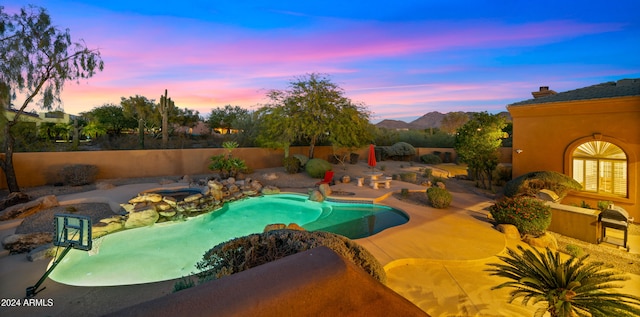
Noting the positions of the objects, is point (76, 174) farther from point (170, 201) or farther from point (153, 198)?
point (170, 201)

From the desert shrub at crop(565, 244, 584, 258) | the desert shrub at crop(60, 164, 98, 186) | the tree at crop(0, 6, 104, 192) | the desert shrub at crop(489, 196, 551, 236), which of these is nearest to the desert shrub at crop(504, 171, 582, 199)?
the desert shrub at crop(489, 196, 551, 236)

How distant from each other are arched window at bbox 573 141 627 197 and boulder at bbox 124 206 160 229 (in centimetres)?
1448

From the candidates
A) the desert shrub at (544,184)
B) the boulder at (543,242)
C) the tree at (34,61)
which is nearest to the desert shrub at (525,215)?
the boulder at (543,242)

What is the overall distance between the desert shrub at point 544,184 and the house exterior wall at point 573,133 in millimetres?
707

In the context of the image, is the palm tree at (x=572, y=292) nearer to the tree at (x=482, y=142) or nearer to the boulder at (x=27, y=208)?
the tree at (x=482, y=142)

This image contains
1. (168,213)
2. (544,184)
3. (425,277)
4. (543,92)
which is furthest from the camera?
(543,92)

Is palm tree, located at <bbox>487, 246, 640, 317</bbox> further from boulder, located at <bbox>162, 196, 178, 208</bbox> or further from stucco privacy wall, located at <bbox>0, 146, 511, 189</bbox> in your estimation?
stucco privacy wall, located at <bbox>0, 146, 511, 189</bbox>

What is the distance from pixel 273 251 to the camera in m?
3.65

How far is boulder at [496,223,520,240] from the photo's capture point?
6477 millimetres

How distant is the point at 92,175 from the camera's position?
472 inches

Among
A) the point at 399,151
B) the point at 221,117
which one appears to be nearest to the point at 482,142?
the point at 399,151

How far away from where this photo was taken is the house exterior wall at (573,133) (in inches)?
312

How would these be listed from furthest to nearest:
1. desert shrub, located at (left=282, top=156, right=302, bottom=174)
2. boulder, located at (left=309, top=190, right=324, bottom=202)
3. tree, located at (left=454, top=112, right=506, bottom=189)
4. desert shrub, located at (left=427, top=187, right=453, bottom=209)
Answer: desert shrub, located at (left=282, top=156, right=302, bottom=174) < tree, located at (left=454, top=112, right=506, bottom=189) < boulder, located at (left=309, top=190, right=324, bottom=202) < desert shrub, located at (left=427, top=187, right=453, bottom=209)

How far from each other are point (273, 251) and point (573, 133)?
11.0 metres
